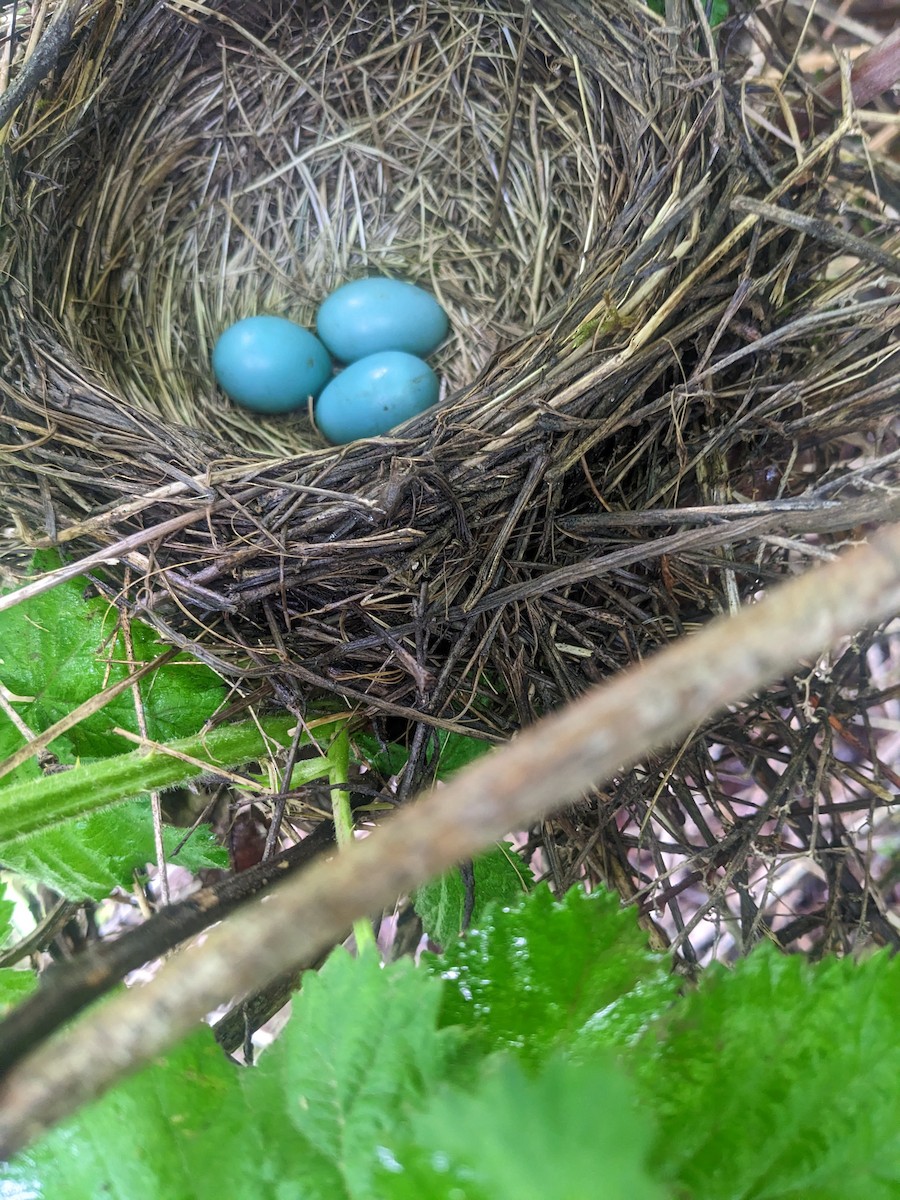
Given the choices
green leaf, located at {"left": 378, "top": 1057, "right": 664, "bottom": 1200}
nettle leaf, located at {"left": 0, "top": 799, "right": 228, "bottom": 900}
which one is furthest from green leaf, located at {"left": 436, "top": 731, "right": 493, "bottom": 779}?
green leaf, located at {"left": 378, "top": 1057, "right": 664, "bottom": 1200}

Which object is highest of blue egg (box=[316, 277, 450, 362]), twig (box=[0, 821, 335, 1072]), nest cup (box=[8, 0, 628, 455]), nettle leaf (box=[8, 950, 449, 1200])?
nest cup (box=[8, 0, 628, 455])

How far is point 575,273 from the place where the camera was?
4.62ft

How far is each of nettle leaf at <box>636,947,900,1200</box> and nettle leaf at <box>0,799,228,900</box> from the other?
0.71m

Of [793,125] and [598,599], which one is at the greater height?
[793,125]

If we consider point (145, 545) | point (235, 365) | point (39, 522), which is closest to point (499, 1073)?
point (145, 545)

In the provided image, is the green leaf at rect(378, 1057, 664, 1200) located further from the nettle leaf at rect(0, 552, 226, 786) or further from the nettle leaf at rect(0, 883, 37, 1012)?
the nettle leaf at rect(0, 552, 226, 786)

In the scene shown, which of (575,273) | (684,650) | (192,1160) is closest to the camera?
(684,650)

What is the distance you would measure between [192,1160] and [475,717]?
672mm

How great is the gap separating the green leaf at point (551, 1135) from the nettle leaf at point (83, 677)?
825 millimetres

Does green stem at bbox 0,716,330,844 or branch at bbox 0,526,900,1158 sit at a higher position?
branch at bbox 0,526,900,1158

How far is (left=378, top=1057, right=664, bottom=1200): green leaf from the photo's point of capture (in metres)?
0.32

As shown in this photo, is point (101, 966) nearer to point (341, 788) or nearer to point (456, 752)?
point (341, 788)

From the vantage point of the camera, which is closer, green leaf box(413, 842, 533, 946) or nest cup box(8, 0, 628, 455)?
green leaf box(413, 842, 533, 946)

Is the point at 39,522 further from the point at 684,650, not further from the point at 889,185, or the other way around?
the point at 889,185
